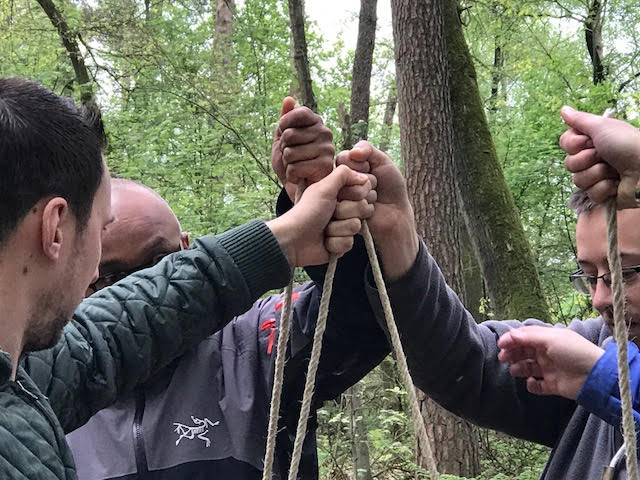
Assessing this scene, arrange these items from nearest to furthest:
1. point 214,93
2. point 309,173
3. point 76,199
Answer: point 76,199, point 309,173, point 214,93

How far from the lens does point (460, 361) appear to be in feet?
5.66

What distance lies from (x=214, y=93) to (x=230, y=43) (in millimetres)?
1050

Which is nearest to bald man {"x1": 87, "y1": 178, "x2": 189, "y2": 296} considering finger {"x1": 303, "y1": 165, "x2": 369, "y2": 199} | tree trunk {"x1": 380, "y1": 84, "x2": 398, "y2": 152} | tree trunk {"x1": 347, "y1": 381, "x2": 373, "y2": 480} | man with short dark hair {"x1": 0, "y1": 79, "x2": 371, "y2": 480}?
man with short dark hair {"x1": 0, "y1": 79, "x2": 371, "y2": 480}

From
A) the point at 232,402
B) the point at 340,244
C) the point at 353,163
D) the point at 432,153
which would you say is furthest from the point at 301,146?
the point at 432,153

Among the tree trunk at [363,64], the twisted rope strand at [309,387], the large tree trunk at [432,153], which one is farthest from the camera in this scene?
the tree trunk at [363,64]

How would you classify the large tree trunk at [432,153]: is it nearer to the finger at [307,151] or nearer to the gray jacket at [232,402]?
the gray jacket at [232,402]

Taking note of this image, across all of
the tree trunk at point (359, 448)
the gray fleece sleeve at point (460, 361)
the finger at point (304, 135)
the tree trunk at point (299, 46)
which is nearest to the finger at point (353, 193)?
the finger at point (304, 135)

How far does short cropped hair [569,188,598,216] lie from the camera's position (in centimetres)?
160

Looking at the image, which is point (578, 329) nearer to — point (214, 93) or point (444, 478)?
point (444, 478)

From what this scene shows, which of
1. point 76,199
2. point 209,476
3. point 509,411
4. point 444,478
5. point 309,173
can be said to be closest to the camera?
point 76,199

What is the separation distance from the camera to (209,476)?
1620 mm

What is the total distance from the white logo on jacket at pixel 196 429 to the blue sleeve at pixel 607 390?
954 mm

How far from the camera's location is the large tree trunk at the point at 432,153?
16.4 feet

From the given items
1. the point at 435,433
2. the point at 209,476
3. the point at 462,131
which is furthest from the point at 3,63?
the point at 209,476
